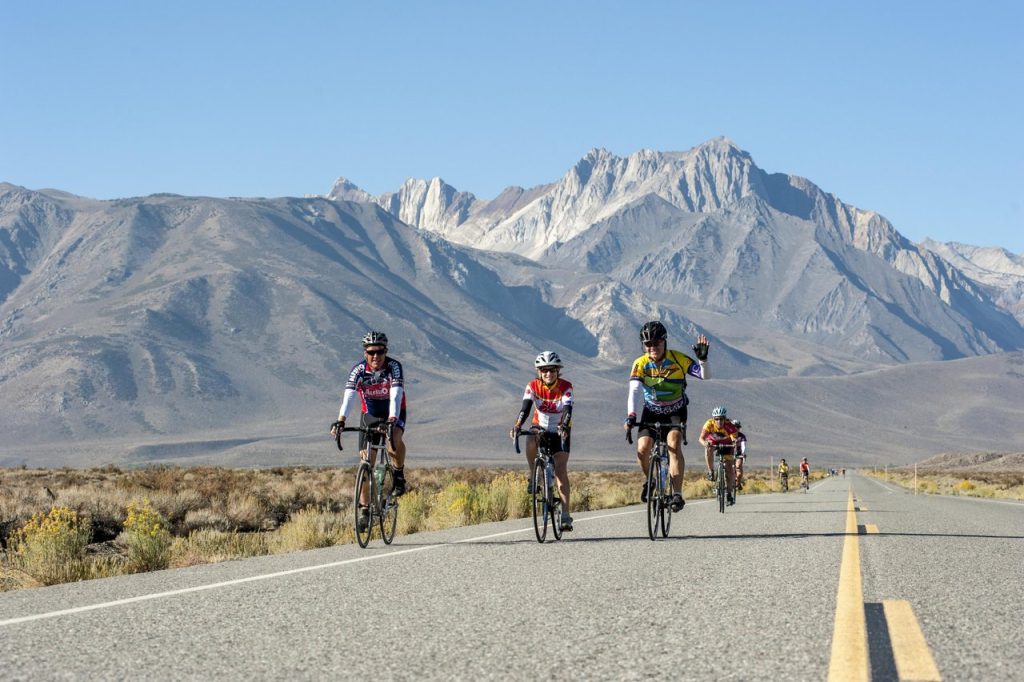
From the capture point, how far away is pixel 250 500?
24.9m

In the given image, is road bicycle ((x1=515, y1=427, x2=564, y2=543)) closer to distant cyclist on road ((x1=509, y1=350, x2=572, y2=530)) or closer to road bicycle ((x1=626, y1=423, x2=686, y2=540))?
distant cyclist on road ((x1=509, y1=350, x2=572, y2=530))

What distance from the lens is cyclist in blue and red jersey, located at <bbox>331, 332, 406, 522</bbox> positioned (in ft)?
42.5

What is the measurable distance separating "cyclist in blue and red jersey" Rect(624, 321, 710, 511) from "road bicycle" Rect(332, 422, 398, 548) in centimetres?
277

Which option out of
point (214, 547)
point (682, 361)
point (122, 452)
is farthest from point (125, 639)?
point (122, 452)

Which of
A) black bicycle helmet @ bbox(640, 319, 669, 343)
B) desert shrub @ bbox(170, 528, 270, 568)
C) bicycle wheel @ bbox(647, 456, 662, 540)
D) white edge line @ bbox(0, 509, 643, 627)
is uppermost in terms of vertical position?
black bicycle helmet @ bbox(640, 319, 669, 343)

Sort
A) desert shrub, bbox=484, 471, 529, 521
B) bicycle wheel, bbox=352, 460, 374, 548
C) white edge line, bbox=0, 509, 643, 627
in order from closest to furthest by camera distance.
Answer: white edge line, bbox=0, 509, 643, 627
bicycle wheel, bbox=352, 460, 374, 548
desert shrub, bbox=484, 471, 529, 521

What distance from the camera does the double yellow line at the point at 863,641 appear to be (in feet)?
17.3

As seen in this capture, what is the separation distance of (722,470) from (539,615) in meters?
14.4

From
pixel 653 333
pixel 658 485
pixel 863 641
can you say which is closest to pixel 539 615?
pixel 863 641

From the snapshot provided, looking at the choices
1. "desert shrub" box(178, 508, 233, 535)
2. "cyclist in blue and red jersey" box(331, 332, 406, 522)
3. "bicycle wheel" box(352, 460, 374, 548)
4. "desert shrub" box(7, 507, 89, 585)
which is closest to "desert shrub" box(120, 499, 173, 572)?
"desert shrub" box(7, 507, 89, 585)

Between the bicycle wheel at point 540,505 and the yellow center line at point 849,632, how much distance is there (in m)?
3.80

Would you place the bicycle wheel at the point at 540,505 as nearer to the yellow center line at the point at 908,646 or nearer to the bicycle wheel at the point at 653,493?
the bicycle wheel at the point at 653,493

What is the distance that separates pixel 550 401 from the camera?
1313cm

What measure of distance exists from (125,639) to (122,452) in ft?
582
